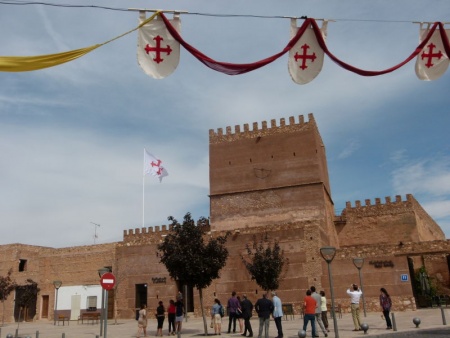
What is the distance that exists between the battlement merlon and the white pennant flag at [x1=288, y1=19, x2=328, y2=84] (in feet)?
81.1

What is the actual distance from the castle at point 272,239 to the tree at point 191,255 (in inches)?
368

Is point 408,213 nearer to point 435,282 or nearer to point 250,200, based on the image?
point 435,282

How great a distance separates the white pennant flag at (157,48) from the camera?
8984 mm

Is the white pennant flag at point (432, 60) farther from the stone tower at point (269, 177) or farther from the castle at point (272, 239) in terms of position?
the stone tower at point (269, 177)

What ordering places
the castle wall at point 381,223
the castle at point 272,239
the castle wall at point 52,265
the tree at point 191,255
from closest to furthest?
the tree at point 191,255, the castle at point 272,239, the castle wall at point 52,265, the castle wall at point 381,223

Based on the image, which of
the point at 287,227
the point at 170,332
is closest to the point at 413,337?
the point at 170,332

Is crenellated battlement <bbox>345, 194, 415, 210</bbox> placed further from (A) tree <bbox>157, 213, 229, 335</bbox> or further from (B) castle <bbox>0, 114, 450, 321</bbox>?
(A) tree <bbox>157, 213, 229, 335</bbox>

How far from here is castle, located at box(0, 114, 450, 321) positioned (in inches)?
1036

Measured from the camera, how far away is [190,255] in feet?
58.5

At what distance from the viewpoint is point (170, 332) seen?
61.1ft

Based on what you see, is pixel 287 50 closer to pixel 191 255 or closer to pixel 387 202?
pixel 191 255

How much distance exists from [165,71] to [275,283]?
16.0 m

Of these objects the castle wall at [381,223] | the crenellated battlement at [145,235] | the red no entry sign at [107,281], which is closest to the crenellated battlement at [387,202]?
the castle wall at [381,223]

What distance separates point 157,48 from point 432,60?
678 cm
